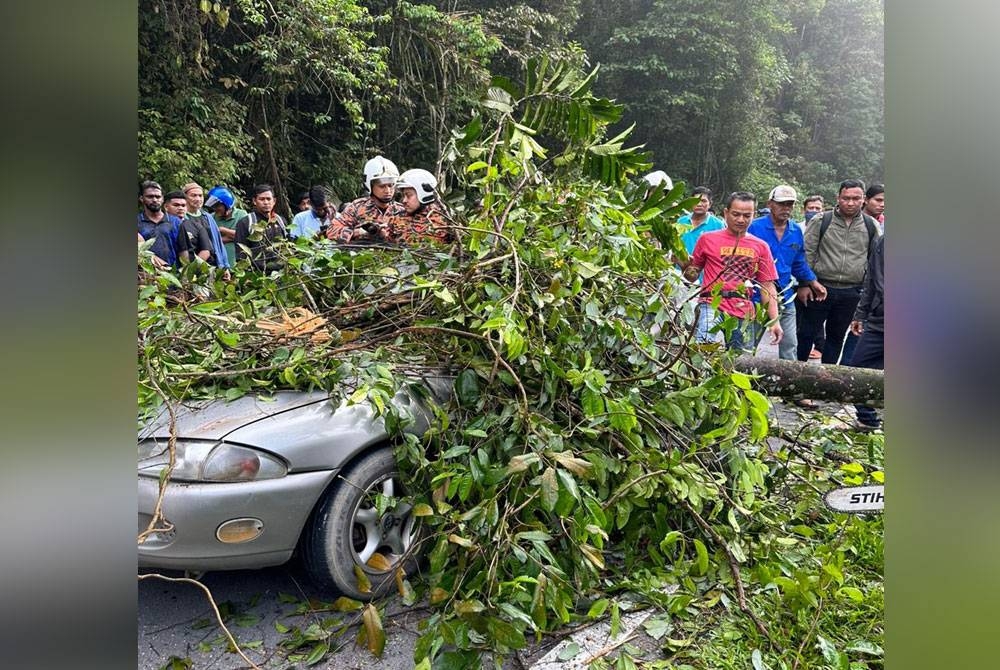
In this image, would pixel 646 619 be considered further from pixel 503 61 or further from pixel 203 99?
pixel 503 61

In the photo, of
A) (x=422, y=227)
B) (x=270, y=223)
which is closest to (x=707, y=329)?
(x=422, y=227)

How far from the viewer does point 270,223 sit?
17.2ft

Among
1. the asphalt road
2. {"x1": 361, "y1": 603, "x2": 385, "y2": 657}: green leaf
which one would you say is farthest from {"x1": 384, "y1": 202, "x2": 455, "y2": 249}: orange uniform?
Answer: {"x1": 361, "y1": 603, "x2": 385, "y2": 657}: green leaf

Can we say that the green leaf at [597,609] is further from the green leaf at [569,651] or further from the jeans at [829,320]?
the jeans at [829,320]

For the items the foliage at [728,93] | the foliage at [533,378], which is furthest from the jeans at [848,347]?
the foliage at [728,93]

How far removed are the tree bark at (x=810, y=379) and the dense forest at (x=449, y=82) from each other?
1.75m

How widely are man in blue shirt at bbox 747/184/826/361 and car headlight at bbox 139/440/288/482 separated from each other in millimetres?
4769

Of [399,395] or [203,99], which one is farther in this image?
[203,99]

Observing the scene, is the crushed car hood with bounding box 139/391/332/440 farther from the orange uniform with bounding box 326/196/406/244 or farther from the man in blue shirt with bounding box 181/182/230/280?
the man in blue shirt with bounding box 181/182/230/280

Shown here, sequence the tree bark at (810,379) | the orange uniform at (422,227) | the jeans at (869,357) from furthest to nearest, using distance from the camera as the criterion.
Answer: the jeans at (869,357), the tree bark at (810,379), the orange uniform at (422,227)

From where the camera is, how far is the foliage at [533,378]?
2.52 metres

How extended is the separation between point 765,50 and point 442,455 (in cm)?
2178

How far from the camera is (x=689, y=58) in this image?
20812 millimetres
